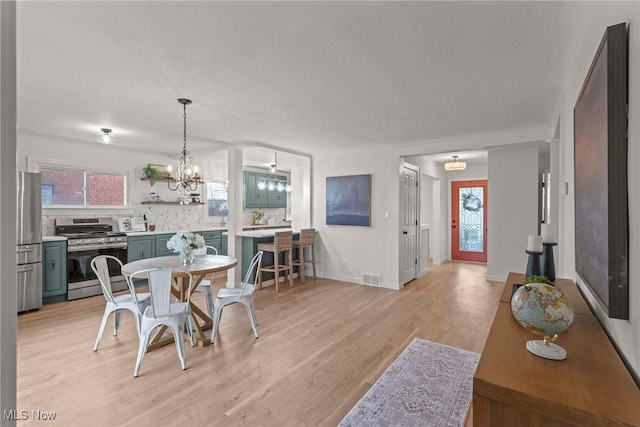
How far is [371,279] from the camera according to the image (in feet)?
18.3

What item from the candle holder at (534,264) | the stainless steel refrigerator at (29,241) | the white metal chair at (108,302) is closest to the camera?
the candle holder at (534,264)

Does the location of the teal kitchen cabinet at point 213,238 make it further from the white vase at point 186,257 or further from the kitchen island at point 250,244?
the white vase at point 186,257

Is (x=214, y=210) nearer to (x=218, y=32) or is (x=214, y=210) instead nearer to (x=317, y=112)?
(x=317, y=112)

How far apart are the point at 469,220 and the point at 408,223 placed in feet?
10.2

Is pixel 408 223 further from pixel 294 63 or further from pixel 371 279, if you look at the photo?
pixel 294 63

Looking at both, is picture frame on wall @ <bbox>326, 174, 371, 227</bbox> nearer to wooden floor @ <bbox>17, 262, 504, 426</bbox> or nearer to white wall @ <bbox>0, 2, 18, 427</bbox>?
wooden floor @ <bbox>17, 262, 504, 426</bbox>

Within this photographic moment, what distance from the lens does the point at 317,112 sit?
3.55m

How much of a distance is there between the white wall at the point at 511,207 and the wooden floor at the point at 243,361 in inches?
53.5

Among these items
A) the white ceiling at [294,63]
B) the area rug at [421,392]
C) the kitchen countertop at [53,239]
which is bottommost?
the area rug at [421,392]

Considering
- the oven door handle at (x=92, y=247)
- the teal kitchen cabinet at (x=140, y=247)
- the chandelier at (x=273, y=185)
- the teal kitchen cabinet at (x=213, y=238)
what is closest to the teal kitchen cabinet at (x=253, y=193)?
the chandelier at (x=273, y=185)

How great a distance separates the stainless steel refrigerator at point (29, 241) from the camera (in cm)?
403

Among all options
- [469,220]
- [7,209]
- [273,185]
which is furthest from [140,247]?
[469,220]

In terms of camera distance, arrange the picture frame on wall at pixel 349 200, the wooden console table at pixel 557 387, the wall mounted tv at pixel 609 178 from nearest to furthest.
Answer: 1. the wooden console table at pixel 557 387
2. the wall mounted tv at pixel 609 178
3. the picture frame on wall at pixel 349 200

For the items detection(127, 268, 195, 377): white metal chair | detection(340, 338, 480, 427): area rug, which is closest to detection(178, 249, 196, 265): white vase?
detection(127, 268, 195, 377): white metal chair
